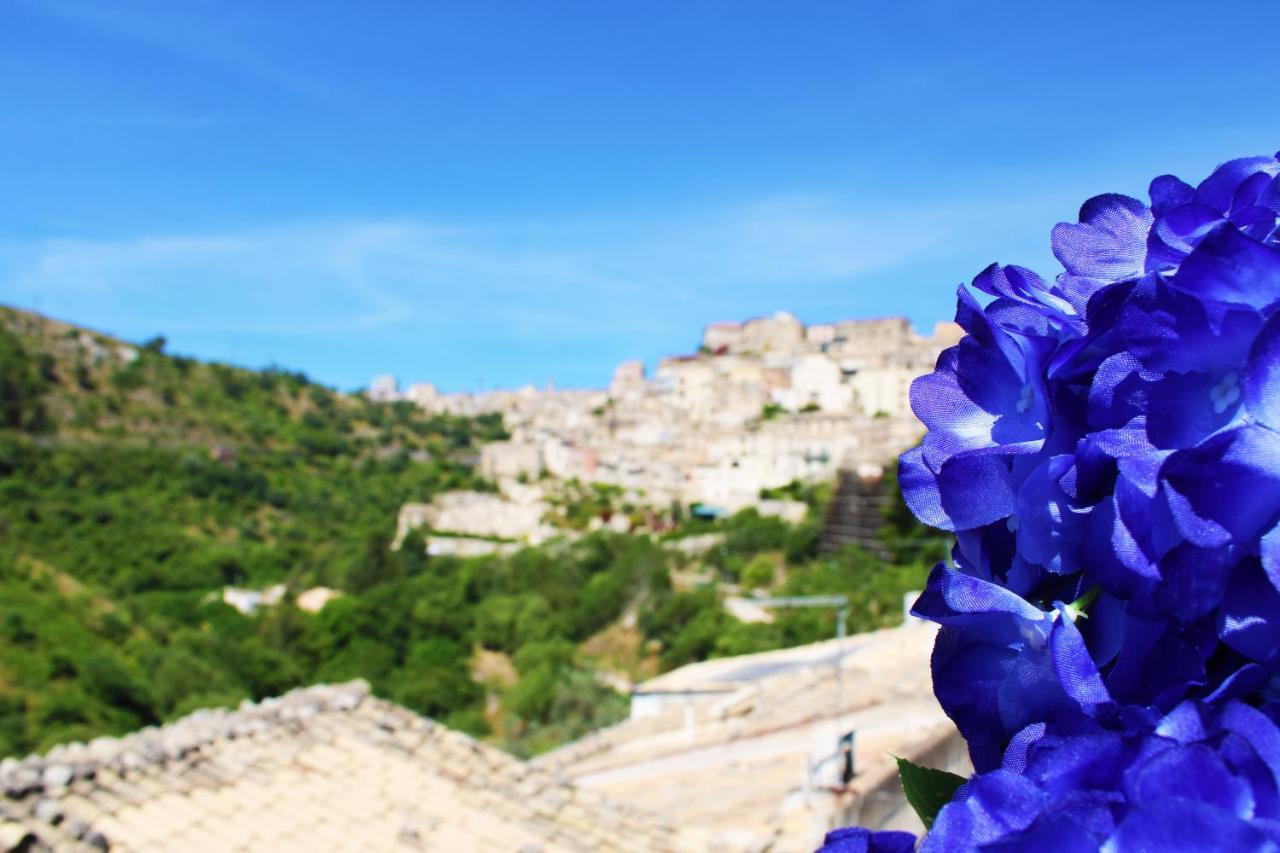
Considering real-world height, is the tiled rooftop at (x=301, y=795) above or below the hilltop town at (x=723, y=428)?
below

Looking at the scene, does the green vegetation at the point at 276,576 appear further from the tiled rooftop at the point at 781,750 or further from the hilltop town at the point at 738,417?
the tiled rooftop at the point at 781,750

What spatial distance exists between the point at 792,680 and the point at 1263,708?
32.2 feet

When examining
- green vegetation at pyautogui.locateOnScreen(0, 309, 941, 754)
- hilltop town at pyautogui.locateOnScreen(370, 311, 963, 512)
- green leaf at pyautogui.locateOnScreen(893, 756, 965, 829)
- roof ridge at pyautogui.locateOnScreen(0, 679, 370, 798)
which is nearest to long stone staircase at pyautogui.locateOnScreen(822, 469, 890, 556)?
green vegetation at pyautogui.locateOnScreen(0, 309, 941, 754)

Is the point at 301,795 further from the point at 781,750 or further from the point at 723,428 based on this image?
the point at 723,428

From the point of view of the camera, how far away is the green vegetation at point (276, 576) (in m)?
24.8

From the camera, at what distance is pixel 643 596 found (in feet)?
102

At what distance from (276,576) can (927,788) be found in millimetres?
43600

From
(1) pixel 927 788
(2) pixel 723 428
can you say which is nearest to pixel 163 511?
(2) pixel 723 428

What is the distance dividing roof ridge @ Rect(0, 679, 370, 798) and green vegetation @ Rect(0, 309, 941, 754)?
27.6 ft

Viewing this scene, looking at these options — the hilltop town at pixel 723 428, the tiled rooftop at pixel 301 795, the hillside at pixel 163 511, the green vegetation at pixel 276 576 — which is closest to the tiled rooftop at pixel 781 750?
the tiled rooftop at pixel 301 795

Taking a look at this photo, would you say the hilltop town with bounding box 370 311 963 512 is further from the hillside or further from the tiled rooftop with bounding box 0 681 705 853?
the tiled rooftop with bounding box 0 681 705 853

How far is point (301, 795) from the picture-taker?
6086 mm

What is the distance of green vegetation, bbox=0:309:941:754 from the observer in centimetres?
2475

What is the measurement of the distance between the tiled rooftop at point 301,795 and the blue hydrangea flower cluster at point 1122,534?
15.9ft
